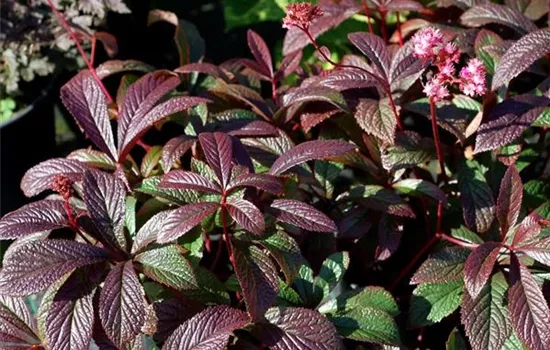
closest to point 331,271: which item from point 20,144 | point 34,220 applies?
point 34,220

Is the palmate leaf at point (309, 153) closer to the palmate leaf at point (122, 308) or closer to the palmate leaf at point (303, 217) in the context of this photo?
the palmate leaf at point (303, 217)

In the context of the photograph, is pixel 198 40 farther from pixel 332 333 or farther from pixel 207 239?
pixel 332 333

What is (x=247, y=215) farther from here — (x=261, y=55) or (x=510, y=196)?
(x=261, y=55)

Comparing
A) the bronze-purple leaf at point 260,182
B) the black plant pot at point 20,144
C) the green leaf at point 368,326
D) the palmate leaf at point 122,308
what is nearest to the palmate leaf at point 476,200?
the green leaf at point 368,326

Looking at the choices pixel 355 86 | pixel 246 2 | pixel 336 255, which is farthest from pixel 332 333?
pixel 246 2

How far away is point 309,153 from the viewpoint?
1288 mm

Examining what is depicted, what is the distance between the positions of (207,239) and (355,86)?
1.29 feet

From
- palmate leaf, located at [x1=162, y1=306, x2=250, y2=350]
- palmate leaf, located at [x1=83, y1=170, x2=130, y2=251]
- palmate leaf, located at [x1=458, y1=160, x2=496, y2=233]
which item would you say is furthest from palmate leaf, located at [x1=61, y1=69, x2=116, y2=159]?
palmate leaf, located at [x1=458, y1=160, x2=496, y2=233]

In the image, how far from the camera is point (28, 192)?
1.41 metres

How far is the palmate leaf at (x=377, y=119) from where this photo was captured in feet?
4.60

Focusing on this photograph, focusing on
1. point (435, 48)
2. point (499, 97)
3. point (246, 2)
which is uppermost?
point (435, 48)

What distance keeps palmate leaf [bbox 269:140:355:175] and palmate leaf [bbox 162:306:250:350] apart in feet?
0.84

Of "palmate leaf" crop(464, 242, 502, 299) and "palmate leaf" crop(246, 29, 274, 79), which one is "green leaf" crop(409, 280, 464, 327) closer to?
"palmate leaf" crop(464, 242, 502, 299)

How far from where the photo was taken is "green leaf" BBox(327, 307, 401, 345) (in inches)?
48.2
